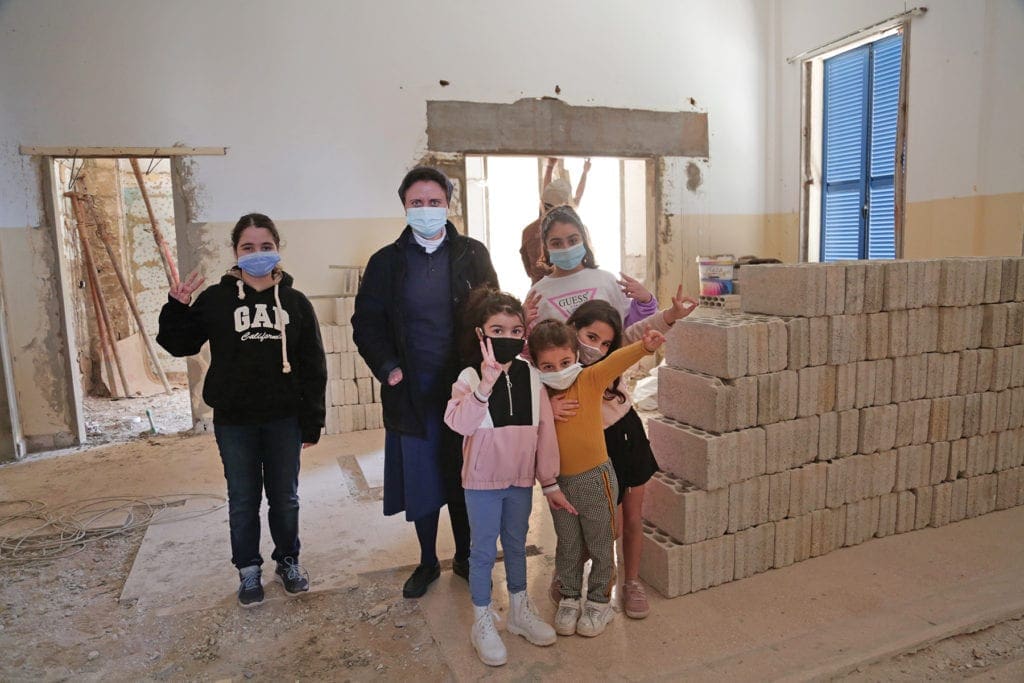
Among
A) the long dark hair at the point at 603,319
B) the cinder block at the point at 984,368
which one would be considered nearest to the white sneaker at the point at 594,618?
the long dark hair at the point at 603,319

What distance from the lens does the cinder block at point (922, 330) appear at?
332 cm

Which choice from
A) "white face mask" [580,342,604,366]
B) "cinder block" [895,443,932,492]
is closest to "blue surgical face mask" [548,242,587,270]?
"white face mask" [580,342,604,366]

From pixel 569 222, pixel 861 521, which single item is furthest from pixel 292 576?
pixel 861 521

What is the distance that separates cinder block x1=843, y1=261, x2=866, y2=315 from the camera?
315cm

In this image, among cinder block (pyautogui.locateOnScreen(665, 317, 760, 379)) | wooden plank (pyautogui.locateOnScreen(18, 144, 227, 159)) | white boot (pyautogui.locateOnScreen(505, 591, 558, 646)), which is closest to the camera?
white boot (pyautogui.locateOnScreen(505, 591, 558, 646))

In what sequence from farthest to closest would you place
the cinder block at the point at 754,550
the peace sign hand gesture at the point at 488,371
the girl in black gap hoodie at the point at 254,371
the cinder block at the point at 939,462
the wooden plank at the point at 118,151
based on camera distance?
1. the wooden plank at the point at 118,151
2. the cinder block at the point at 939,462
3. the cinder block at the point at 754,550
4. the girl in black gap hoodie at the point at 254,371
5. the peace sign hand gesture at the point at 488,371

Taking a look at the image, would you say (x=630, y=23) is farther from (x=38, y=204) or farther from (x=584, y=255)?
(x=38, y=204)

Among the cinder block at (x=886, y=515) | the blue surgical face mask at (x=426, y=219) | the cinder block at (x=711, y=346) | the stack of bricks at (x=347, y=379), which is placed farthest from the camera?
the stack of bricks at (x=347, y=379)

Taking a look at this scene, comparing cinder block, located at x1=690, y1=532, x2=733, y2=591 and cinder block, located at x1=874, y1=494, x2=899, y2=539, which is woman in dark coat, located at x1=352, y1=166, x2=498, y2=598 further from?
cinder block, located at x1=874, y1=494, x2=899, y2=539

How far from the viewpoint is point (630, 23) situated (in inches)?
270

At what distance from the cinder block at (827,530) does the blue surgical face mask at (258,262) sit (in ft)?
8.74

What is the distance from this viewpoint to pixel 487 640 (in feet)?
8.09

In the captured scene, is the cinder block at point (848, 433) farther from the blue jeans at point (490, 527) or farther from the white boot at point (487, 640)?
the white boot at point (487, 640)

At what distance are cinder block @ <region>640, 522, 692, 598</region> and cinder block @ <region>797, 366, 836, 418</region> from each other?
2.79 ft
